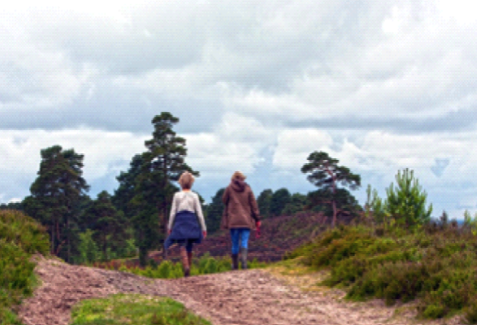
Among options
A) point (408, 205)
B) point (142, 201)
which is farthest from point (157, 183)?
→ point (408, 205)

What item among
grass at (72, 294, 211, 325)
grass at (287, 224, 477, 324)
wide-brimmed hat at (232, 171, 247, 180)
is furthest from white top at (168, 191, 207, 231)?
grass at (72, 294, 211, 325)

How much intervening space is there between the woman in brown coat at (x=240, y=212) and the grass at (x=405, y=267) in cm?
166

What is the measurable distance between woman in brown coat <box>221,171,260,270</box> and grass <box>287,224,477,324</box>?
166 centimetres

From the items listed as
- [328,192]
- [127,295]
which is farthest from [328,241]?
[328,192]

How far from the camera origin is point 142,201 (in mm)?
31656

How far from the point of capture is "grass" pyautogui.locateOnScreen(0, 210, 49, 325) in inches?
328

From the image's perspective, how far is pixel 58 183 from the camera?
38.7 meters

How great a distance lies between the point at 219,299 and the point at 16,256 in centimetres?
383

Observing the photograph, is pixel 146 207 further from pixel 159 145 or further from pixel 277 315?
pixel 277 315

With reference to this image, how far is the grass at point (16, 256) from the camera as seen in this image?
8.32 m

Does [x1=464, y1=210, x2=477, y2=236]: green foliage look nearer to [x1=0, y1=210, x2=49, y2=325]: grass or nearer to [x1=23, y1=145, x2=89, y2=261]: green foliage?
[x1=0, y1=210, x2=49, y2=325]: grass

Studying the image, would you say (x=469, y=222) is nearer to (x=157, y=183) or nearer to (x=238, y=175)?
(x=238, y=175)

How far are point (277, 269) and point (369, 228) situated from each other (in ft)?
9.90

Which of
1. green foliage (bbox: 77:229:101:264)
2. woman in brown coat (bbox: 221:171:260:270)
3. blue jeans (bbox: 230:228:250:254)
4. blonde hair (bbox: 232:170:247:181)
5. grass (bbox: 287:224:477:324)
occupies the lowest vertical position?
green foliage (bbox: 77:229:101:264)
